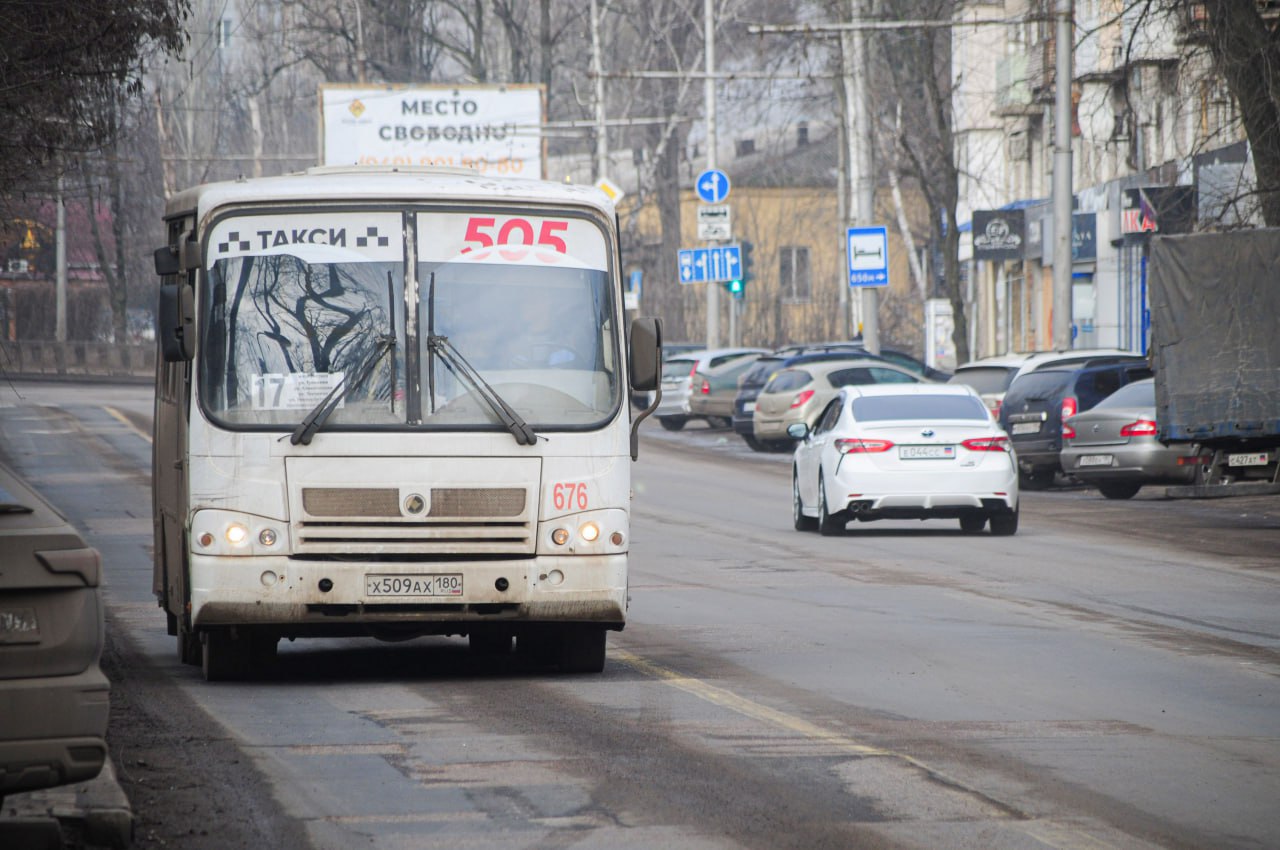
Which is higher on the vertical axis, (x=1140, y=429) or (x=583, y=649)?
(x=1140, y=429)

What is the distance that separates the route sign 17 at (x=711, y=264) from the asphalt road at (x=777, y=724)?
31.5 metres

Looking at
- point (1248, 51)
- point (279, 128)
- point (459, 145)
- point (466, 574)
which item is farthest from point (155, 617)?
point (279, 128)

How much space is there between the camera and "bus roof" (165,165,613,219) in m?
10.7

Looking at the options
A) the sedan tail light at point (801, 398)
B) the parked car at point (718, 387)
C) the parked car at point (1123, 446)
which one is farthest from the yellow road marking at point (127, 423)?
the parked car at point (1123, 446)

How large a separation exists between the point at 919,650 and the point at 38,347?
219 ft

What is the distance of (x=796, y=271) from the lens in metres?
86.4

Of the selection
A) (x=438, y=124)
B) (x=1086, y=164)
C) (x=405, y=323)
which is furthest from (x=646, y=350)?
(x=438, y=124)

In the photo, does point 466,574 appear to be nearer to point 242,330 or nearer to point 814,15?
point 242,330

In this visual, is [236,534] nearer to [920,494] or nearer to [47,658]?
[47,658]

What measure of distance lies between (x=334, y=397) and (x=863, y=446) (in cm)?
1121

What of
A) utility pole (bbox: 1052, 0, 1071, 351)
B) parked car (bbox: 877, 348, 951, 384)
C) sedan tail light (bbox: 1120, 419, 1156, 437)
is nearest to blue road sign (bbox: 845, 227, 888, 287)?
parked car (bbox: 877, 348, 951, 384)

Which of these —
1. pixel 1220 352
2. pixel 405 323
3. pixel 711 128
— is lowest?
pixel 1220 352

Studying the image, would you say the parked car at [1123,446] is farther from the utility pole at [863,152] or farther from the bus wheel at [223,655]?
the bus wheel at [223,655]

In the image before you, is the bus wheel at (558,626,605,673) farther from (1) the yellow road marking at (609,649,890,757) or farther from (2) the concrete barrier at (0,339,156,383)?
(2) the concrete barrier at (0,339,156,383)
